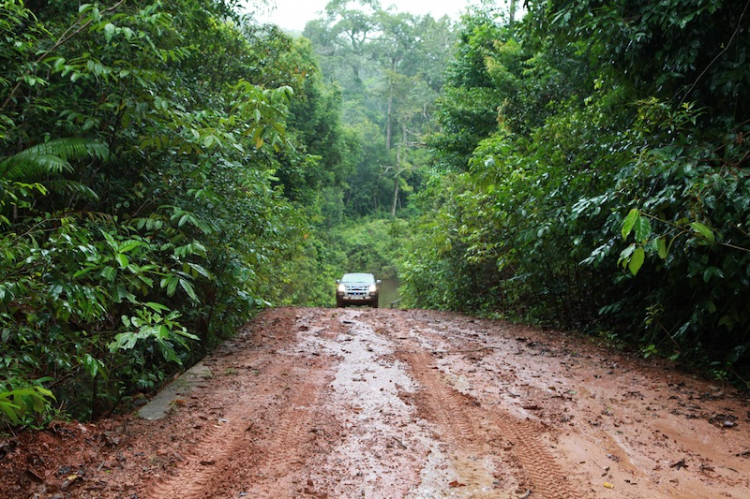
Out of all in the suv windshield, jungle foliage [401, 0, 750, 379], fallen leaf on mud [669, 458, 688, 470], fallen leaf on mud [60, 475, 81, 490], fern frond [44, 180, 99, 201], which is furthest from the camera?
the suv windshield

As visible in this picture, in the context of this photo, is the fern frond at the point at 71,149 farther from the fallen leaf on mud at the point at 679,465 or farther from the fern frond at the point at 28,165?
the fallen leaf on mud at the point at 679,465

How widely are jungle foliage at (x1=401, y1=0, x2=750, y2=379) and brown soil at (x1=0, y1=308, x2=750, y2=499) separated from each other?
783 millimetres

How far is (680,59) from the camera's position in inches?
191

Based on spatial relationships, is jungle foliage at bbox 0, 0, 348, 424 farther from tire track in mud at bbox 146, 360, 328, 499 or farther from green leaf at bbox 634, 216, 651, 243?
green leaf at bbox 634, 216, 651, 243

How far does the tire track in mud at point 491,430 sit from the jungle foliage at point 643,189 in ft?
4.48

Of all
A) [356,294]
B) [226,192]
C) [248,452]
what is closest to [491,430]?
[248,452]

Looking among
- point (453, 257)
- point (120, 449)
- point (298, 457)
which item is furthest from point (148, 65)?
point (453, 257)

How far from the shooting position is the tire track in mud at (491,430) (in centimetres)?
290

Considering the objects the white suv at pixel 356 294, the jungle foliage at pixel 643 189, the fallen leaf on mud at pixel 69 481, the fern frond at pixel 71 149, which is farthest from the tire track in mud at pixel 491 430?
the white suv at pixel 356 294

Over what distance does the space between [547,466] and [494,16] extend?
1788 cm

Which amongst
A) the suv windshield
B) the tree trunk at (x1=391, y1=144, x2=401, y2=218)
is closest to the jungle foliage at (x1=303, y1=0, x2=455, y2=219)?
the tree trunk at (x1=391, y1=144, x2=401, y2=218)

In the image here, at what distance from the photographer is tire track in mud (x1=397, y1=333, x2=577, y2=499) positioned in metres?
2.90

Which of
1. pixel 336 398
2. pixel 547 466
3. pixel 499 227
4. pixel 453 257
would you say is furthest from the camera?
pixel 453 257

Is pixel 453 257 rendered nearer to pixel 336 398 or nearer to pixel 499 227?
pixel 499 227
